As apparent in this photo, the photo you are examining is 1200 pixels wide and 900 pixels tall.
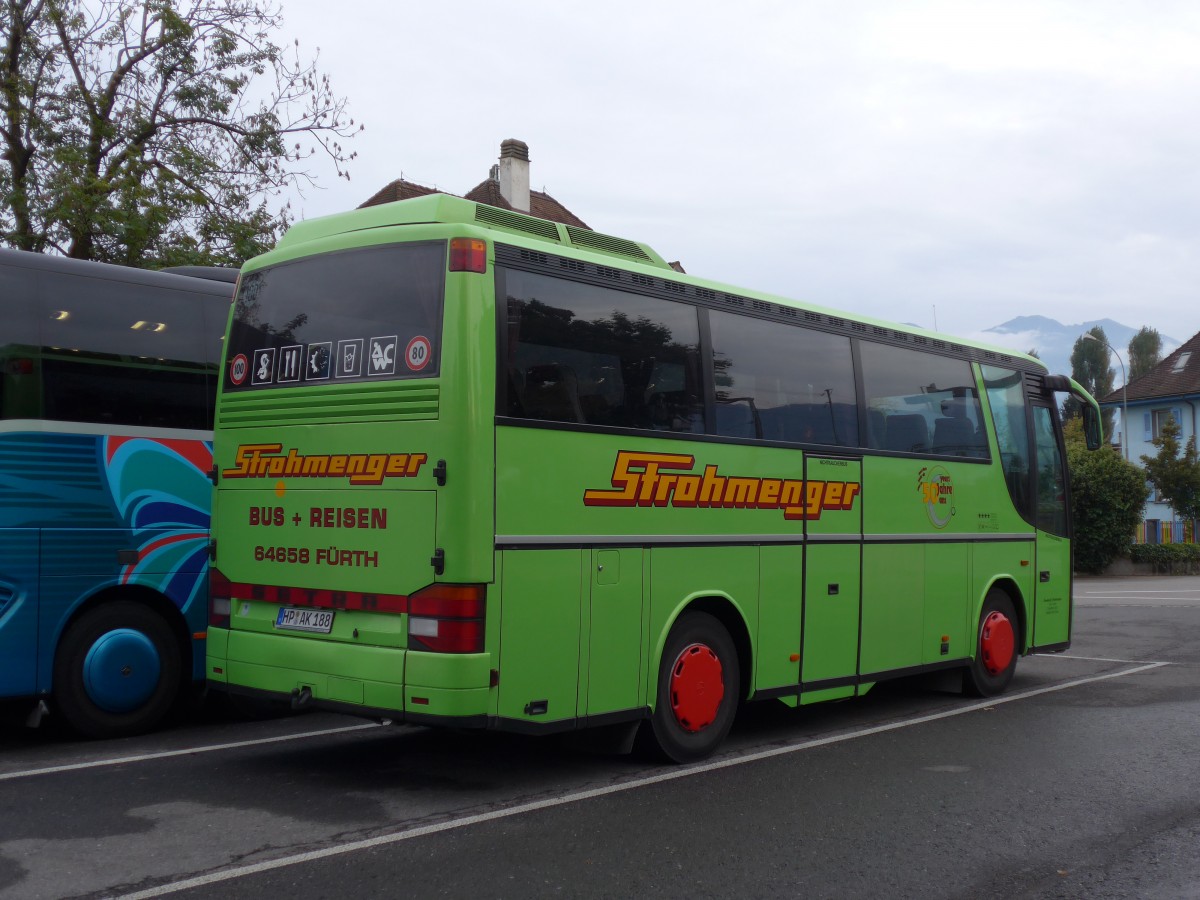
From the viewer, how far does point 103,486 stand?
8602 mm

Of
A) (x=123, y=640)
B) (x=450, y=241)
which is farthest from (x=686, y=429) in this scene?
(x=123, y=640)

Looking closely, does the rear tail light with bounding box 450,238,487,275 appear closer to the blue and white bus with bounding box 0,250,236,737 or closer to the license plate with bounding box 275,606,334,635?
the license plate with bounding box 275,606,334,635

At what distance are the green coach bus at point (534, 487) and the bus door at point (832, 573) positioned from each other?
1.0 inches

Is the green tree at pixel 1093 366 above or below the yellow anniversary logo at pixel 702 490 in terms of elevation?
above

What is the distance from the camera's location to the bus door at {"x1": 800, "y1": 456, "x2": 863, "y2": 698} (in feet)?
29.7

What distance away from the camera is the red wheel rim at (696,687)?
7.82m

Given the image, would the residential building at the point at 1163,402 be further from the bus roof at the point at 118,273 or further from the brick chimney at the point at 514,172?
the bus roof at the point at 118,273

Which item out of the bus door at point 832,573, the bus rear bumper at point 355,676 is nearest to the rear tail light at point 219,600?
the bus rear bumper at point 355,676

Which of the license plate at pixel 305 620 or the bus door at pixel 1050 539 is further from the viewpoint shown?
the bus door at pixel 1050 539

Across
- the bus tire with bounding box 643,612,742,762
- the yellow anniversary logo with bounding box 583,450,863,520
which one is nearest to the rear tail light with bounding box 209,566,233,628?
the yellow anniversary logo with bounding box 583,450,863,520

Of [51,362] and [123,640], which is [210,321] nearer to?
[51,362]

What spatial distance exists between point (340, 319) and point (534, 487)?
1.67m

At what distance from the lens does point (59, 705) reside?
8406 mm

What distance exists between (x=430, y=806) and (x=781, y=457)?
368cm
